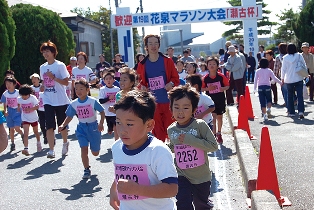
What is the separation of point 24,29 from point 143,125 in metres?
23.3

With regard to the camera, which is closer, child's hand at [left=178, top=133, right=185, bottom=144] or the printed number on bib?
child's hand at [left=178, top=133, right=185, bottom=144]

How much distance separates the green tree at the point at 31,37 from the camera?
25422 mm

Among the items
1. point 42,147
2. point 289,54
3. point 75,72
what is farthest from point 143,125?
point 289,54

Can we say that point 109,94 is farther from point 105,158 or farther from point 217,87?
point 217,87

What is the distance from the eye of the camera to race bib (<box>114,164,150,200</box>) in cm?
331

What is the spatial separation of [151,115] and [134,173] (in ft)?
1.27

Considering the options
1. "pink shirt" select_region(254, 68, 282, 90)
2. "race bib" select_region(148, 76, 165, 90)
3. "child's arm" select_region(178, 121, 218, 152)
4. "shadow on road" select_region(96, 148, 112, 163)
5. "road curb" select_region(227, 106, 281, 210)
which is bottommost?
"shadow on road" select_region(96, 148, 112, 163)

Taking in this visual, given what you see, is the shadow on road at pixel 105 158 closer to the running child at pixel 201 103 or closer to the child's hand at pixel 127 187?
the running child at pixel 201 103

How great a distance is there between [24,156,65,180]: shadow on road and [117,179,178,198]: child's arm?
18.1 ft

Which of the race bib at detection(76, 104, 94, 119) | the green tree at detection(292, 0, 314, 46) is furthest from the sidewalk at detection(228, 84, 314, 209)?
the green tree at detection(292, 0, 314, 46)

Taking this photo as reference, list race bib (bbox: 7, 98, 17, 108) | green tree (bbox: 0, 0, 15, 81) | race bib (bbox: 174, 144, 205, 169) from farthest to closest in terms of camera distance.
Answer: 1. green tree (bbox: 0, 0, 15, 81)
2. race bib (bbox: 7, 98, 17, 108)
3. race bib (bbox: 174, 144, 205, 169)

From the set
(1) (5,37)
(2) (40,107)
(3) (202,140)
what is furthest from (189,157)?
(1) (5,37)

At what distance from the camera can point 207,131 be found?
5.14 metres

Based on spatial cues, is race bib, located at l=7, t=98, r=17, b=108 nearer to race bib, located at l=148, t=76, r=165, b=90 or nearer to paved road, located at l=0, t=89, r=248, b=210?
paved road, located at l=0, t=89, r=248, b=210
